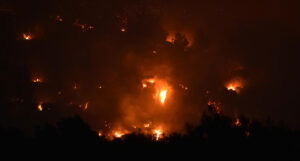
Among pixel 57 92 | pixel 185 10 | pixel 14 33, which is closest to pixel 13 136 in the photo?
pixel 57 92

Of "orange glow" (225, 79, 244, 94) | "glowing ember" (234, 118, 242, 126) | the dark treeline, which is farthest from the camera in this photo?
"orange glow" (225, 79, 244, 94)

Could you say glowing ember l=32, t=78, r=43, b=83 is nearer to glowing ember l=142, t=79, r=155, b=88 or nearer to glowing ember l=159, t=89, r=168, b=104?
glowing ember l=142, t=79, r=155, b=88

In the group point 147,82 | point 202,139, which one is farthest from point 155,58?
point 202,139

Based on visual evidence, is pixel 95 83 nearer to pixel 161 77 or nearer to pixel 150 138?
pixel 161 77

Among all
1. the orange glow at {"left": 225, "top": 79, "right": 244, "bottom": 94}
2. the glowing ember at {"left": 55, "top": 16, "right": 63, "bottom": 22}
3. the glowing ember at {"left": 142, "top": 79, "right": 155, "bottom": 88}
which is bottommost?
the glowing ember at {"left": 142, "top": 79, "right": 155, "bottom": 88}

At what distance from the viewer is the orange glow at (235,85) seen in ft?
102

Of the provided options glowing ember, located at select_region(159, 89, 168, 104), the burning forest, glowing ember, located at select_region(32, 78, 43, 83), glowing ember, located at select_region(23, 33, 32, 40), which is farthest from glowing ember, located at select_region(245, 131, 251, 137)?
glowing ember, located at select_region(23, 33, 32, 40)

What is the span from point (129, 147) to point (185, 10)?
78.8 feet

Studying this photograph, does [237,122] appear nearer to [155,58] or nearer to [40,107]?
[155,58]

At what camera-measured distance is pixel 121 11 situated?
34094mm

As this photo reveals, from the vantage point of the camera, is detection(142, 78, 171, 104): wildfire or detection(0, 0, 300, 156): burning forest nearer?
detection(0, 0, 300, 156): burning forest

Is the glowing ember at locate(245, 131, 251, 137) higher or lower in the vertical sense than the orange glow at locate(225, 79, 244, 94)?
lower

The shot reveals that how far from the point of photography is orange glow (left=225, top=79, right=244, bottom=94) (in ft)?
102

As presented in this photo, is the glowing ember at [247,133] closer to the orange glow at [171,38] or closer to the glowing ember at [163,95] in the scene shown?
the glowing ember at [163,95]
